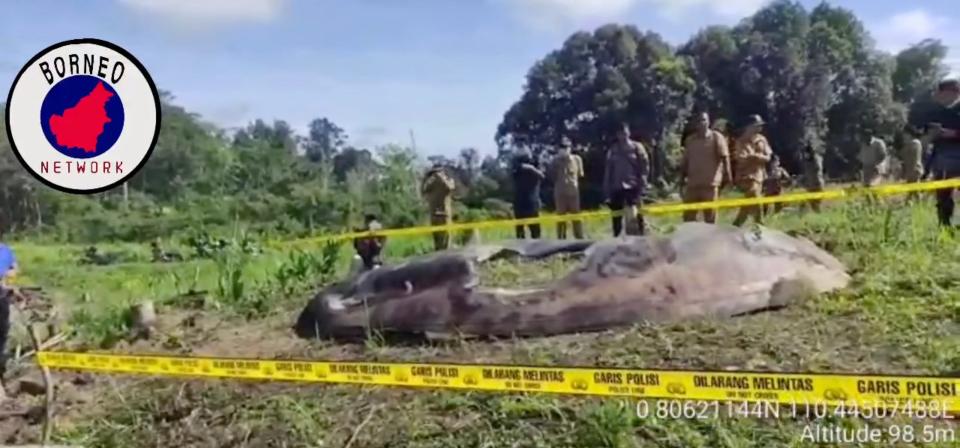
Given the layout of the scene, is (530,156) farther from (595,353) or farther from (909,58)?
(909,58)

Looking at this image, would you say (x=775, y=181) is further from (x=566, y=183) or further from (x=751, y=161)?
(x=566, y=183)

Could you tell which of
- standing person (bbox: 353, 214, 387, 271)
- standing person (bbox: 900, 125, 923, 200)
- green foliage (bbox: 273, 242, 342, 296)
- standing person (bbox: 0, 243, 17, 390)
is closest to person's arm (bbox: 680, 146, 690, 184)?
standing person (bbox: 900, 125, 923, 200)

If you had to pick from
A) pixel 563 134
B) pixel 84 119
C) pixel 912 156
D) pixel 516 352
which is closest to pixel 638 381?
pixel 516 352

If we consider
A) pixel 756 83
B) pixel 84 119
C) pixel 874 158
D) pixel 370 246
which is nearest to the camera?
pixel 756 83

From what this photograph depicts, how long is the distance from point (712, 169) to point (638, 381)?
1857mm

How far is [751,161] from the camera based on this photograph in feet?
13.0

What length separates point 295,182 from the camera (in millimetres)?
4109

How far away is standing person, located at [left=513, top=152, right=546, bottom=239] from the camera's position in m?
3.79

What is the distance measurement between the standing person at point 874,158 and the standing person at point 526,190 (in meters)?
1.14

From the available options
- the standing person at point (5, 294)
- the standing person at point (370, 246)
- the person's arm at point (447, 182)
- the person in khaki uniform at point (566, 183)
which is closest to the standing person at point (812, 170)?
the person in khaki uniform at point (566, 183)

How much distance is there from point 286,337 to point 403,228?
738 millimetres

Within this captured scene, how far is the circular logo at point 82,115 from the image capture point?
371 cm

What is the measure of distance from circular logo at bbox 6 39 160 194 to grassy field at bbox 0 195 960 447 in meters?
0.52

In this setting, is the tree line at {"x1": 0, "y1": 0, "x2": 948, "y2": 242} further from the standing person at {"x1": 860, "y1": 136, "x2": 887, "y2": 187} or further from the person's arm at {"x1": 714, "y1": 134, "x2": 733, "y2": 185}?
the person's arm at {"x1": 714, "y1": 134, "x2": 733, "y2": 185}
